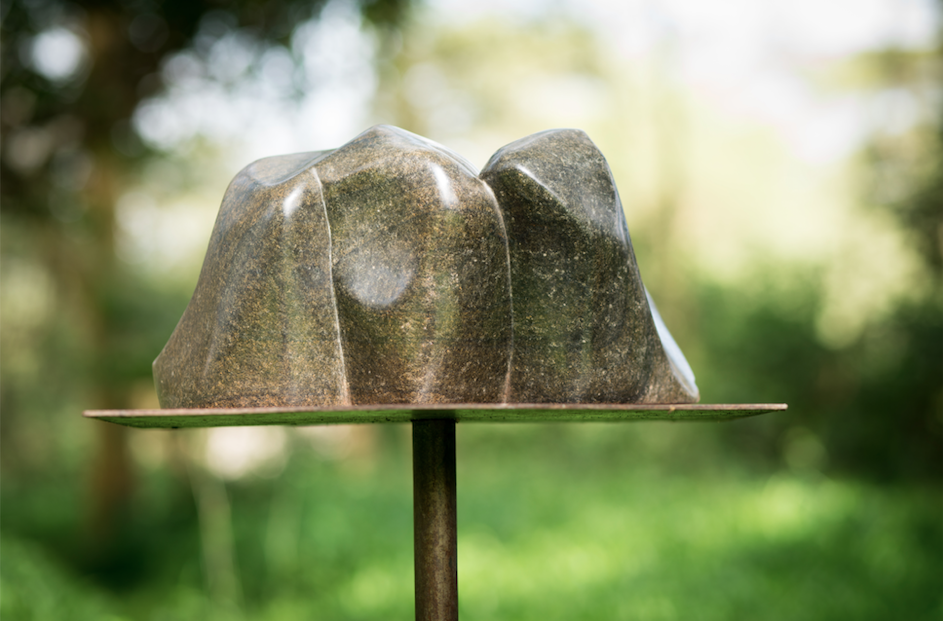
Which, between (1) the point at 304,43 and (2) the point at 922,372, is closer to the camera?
(1) the point at 304,43

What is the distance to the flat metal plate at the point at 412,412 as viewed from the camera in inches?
49.8

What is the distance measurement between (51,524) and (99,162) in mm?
3306

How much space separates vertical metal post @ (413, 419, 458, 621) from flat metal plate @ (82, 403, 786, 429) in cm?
10

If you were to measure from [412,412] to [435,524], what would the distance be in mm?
390

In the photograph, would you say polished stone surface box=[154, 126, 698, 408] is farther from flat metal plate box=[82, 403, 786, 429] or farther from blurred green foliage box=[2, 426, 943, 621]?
blurred green foliage box=[2, 426, 943, 621]

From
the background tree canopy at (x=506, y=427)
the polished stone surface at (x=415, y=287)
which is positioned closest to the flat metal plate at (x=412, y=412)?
the polished stone surface at (x=415, y=287)

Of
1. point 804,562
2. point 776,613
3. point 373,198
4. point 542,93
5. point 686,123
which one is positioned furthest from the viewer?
point 542,93

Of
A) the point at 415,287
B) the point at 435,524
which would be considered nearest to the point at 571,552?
the point at 435,524

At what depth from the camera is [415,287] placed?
62.4 inches


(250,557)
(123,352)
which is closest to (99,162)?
(123,352)

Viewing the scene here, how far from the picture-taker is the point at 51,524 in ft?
23.0

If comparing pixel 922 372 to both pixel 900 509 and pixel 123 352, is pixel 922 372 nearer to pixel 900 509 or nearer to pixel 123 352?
pixel 900 509

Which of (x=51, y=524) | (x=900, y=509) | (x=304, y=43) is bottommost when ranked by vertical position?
(x=51, y=524)

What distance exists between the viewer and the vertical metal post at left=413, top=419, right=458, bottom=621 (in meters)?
1.71
